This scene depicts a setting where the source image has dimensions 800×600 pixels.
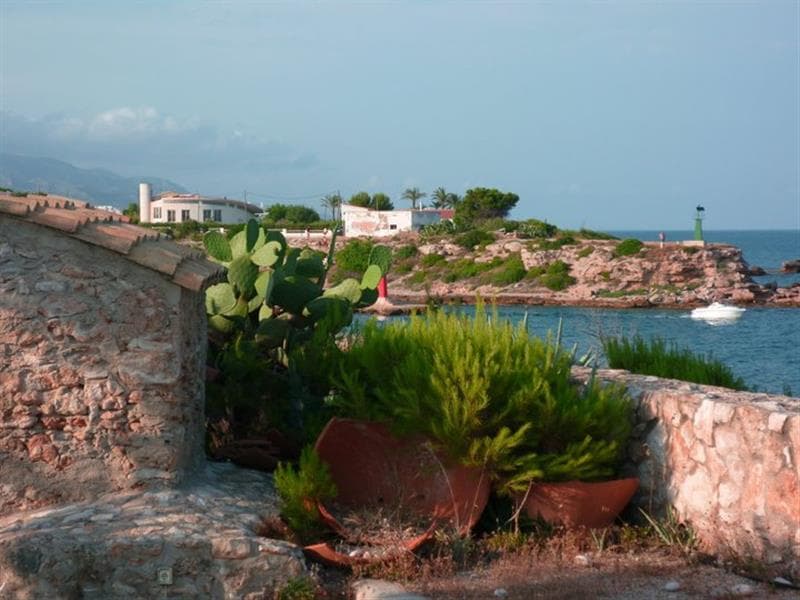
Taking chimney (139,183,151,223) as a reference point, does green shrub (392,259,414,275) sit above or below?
below

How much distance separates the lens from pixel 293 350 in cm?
952

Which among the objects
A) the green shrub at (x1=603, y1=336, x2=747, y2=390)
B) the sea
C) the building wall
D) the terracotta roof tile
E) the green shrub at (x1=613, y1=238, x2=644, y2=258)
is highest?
the building wall

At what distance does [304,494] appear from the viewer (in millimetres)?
7484

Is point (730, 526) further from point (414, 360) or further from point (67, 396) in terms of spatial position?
point (67, 396)

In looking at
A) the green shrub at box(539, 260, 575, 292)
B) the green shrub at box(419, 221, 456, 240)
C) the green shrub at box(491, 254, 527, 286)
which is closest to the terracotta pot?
the green shrub at box(539, 260, 575, 292)

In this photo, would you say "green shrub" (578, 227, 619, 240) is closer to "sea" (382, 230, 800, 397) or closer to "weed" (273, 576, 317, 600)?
"sea" (382, 230, 800, 397)

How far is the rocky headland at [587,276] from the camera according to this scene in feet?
212

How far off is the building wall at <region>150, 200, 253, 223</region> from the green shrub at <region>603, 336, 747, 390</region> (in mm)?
73719

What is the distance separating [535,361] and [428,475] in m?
1.13

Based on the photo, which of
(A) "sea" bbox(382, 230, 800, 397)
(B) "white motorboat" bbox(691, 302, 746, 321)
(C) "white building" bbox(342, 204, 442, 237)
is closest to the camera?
(A) "sea" bbox(382, 230, 800, 397)

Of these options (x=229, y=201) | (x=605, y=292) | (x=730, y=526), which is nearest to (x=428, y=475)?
(x=730, y=526)

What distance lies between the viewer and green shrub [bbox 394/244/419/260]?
74.3 metres

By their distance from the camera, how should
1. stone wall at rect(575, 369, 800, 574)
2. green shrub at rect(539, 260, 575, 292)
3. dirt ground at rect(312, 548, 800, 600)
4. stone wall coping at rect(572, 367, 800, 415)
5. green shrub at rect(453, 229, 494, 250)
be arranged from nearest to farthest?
dirt ground at rect(312, 548, 800, 600) → stone wall at rect(575, 369, 800, 574) → stone wall coping at rect(572, 367, 800, 415) → green shrub at rect(539, 260, 575, 292) → green shrub at rect(453, 229, 494, 250)

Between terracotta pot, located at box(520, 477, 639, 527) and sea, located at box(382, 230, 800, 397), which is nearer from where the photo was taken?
terracotta pot, located at box(520, 477, 639, 527)
